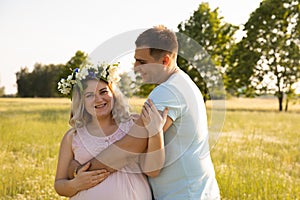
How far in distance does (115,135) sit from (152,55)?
731mm

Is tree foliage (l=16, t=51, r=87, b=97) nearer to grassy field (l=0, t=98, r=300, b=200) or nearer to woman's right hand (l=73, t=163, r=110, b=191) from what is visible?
grassy field (l=0, t=98, r=300, b=200)

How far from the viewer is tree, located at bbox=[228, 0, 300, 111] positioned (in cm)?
3566

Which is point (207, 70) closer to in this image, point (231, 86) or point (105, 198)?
point (105, 198)

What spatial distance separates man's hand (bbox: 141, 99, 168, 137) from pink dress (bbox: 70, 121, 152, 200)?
1.63 feet

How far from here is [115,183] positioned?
321 cm

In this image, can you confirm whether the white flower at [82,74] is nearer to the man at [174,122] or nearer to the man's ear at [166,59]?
the man at [174,122]

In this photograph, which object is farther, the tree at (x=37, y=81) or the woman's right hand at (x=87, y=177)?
the tree at (x=37, y=81)

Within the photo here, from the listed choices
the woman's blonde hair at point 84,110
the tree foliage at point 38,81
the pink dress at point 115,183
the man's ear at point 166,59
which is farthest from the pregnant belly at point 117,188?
the tree foliage at point 38,81

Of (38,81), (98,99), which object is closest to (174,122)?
(98,99)

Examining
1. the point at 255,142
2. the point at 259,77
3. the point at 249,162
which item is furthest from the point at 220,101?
the point at 259,77

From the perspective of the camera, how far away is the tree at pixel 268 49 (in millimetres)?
35656

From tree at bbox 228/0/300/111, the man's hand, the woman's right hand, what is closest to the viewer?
the man's hand

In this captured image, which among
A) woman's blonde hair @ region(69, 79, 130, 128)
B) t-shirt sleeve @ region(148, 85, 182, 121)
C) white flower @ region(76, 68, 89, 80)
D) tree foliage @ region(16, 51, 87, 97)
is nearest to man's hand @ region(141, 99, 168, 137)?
t-shirt sleeve @ region(148, 85, 182, 121)

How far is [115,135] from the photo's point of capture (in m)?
3.24
